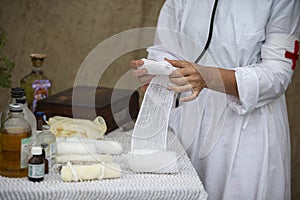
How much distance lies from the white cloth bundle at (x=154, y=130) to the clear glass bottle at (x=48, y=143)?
0.24 m

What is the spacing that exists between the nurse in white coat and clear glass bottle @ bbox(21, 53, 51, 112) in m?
0.50

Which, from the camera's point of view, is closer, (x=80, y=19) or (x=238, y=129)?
(x=238, y=129)

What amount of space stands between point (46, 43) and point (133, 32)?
0.56 metres

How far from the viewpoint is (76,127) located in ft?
6.79

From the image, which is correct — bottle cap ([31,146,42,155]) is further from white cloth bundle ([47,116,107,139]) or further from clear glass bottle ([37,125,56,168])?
white cloth bundle ([47,116,107,139])

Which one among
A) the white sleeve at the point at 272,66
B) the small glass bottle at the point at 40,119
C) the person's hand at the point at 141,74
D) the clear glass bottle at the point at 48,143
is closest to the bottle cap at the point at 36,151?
the clear glass bottle at the point at 48,143

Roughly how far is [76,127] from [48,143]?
0.27 meters

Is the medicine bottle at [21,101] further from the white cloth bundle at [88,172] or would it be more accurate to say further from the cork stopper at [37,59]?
the cork stopper at [37,59]

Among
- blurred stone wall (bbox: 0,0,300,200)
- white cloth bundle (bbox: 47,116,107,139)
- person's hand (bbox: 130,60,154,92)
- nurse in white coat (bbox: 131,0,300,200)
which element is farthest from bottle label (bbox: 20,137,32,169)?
blurred stone wall (bbox: 0,0,300,200)

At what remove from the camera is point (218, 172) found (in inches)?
85.9

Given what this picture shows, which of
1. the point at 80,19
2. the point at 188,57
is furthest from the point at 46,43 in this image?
the point at 188,57

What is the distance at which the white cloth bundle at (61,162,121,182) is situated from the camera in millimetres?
1701

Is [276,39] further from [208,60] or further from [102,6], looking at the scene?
[102,6]

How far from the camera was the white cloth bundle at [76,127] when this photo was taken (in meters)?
2.03
